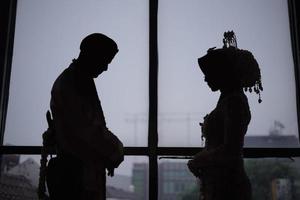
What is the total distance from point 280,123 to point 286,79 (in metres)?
0.30

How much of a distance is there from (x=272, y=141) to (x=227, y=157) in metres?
0.94

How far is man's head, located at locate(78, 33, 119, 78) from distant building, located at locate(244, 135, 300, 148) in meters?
1.15

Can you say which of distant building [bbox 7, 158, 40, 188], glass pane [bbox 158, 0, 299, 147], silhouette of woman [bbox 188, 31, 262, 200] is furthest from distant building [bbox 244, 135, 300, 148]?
distant building [bbox 7, 158, 40, 188]

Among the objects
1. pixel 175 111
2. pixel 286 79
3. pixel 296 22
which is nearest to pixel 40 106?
pixel 175 111

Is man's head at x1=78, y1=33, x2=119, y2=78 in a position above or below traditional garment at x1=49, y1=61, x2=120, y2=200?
above

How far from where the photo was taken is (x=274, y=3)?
2703mm

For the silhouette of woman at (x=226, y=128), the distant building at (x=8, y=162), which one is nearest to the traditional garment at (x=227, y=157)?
the silhouette of woman at (x=226, y=128)

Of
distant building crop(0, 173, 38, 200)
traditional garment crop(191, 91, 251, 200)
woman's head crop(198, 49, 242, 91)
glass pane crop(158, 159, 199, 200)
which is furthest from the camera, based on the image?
distant building crop(0, 173, 38, 200)

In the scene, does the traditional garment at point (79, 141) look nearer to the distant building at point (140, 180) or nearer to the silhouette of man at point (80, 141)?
the silhouette of man at point (80, 141)

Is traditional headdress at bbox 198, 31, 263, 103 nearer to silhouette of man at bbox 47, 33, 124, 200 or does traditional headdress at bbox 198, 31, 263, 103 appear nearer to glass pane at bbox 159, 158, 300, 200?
silhouette of man at bbox 47, 33, 124, 200

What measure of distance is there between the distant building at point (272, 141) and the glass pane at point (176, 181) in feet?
1.29

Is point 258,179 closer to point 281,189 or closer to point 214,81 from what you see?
point 281,189

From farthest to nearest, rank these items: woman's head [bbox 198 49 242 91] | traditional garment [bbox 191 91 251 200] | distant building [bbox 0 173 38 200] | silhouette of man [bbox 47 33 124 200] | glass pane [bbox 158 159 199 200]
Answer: distant building [bbox 0 173 38 200], glass pane [bbox 158 159 199 200], woman's head [bbox 198 49 242 91], traditional garment [bbox 191 91 251 200], silhouette of man [bbox 47 33 124 200]

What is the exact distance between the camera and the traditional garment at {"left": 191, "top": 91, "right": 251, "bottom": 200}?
4.91ft
